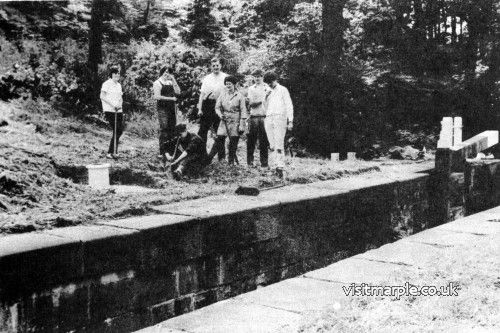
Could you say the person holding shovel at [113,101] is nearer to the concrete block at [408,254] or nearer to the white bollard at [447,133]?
the white bollard at [447,133]

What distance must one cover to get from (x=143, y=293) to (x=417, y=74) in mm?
13473

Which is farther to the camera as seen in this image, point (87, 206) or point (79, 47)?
point (79, 47)

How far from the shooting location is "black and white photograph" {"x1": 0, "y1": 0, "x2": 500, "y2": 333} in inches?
187

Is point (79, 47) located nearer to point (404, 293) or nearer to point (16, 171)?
point (16, 171)

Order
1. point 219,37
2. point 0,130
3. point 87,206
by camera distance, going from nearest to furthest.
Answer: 1. point 87,206
2. point 0,130
3. point 219,37

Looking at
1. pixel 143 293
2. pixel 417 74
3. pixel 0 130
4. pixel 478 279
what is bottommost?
pixel 143 293

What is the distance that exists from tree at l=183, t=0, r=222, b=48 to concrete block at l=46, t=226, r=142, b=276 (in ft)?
33.3

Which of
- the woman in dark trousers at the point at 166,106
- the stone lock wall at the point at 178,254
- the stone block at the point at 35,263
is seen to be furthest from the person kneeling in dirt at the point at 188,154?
the stone block at the point at 35,263

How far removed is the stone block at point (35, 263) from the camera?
4793mm

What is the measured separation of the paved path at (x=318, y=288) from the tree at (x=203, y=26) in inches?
391

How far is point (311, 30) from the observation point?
52.7ft

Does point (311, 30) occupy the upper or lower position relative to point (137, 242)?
upper

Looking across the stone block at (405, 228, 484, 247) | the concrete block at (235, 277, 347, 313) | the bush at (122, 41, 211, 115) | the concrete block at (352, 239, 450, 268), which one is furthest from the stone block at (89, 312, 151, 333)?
the bush at (122, 41, 211, 115)

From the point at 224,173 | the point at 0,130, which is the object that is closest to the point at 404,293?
the point at 224,173
